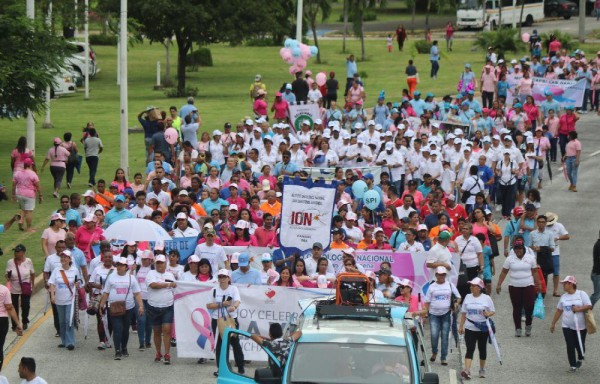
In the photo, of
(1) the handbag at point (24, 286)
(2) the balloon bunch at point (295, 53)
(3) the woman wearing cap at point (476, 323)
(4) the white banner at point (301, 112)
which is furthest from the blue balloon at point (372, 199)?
(2) the balloon bunch at point (295, 53)

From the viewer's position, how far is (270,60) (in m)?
62.2

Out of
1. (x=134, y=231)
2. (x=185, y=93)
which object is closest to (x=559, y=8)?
(x=185, y=93)

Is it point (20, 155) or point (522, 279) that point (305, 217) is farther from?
point (20, 155)

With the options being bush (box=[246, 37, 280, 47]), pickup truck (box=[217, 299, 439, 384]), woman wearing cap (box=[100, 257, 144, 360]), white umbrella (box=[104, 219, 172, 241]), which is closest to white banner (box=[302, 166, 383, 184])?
white umbrella (box=[104, 219, 172, 241])

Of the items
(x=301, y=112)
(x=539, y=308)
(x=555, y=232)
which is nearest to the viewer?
(x=539, y=308)

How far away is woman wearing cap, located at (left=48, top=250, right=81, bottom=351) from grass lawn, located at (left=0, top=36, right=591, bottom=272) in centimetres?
472

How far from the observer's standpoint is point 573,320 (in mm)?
18719

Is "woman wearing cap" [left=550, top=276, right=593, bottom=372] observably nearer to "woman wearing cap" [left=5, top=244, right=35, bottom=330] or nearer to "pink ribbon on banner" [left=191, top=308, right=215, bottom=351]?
"pink ribbon on banner" [left=191, top=308, right=215, bottom=351]

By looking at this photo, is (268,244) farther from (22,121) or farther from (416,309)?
(22,121)

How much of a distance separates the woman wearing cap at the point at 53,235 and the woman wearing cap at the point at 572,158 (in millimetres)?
14646

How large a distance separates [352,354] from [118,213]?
9.45 m

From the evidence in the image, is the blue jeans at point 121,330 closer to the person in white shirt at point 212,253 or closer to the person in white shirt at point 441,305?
the person in white shirt at point 212,253

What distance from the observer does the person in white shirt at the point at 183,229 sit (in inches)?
845

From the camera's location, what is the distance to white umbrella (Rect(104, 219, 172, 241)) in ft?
66.1
